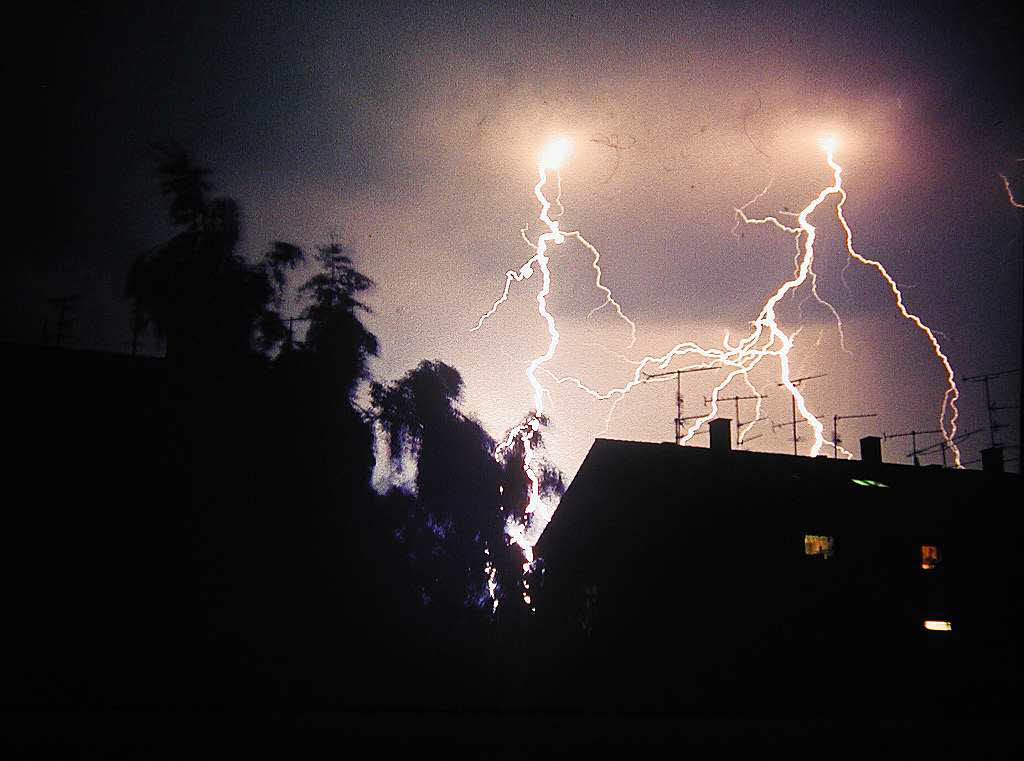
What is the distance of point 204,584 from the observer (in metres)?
12.0

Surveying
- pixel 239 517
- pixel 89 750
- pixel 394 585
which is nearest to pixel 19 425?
pixel 239 517

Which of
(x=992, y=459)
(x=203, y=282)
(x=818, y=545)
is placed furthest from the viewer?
(x=992, y=459)

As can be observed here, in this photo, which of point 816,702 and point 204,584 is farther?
point 816,702

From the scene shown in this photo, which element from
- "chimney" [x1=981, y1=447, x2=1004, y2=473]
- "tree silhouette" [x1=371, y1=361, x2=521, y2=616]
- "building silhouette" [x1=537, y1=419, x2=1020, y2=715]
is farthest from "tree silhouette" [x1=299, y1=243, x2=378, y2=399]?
"chimney" [x1=981, y1=447, x2=1004, y2=473]

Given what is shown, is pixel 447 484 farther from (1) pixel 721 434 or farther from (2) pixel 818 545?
(1) pixel 721 434

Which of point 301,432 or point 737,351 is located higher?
point 737,351

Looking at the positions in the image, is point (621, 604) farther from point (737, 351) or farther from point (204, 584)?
point (204, 584)

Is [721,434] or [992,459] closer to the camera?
[721,434]

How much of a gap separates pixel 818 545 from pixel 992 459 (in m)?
10.2

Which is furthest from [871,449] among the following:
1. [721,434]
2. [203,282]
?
[203,282]

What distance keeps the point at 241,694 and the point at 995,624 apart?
15.5 m

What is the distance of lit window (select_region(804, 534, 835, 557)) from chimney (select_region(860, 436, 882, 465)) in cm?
545

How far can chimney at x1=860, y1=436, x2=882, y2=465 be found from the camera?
22634 millimetres

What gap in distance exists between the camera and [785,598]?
17.2 m
